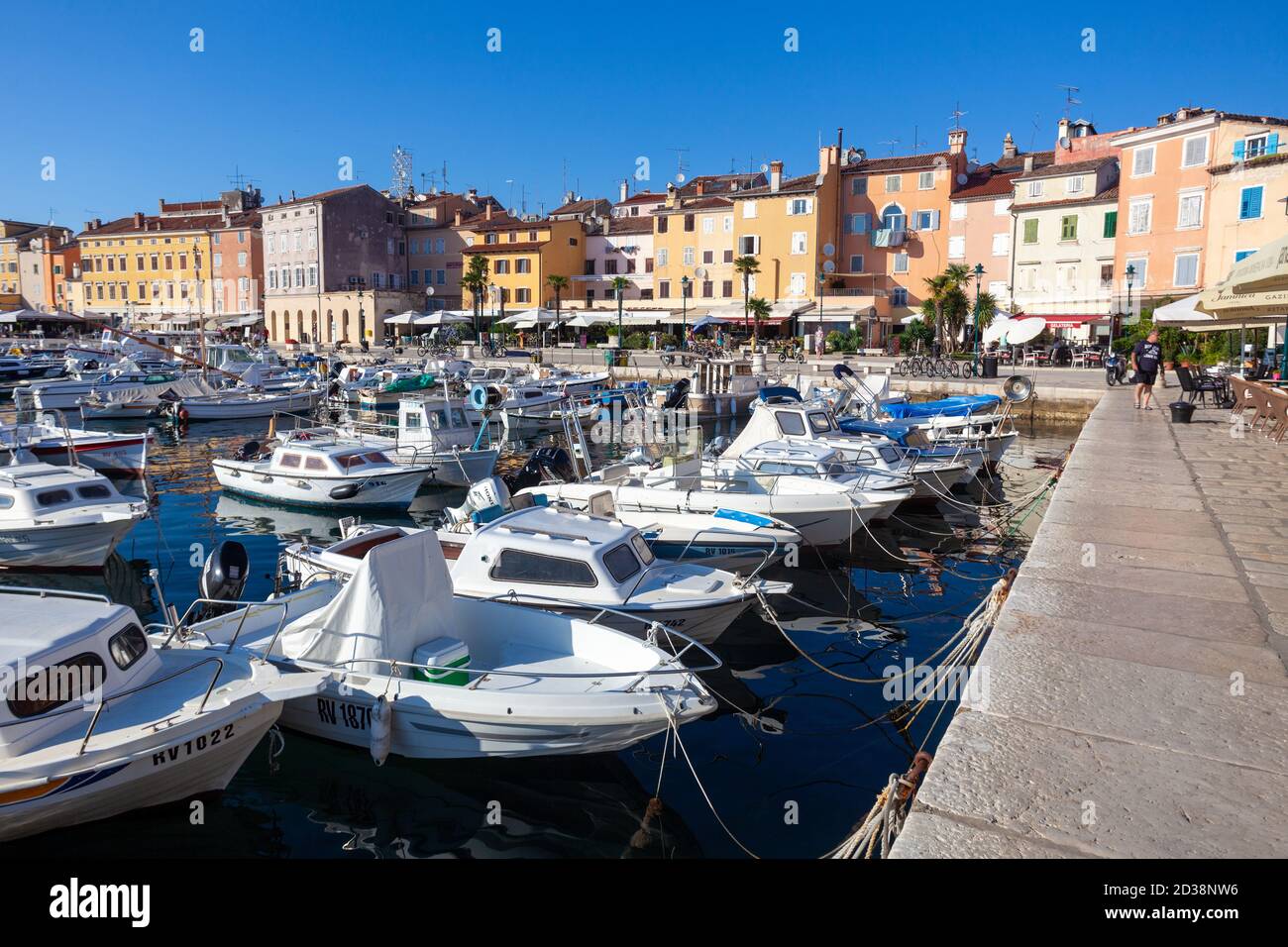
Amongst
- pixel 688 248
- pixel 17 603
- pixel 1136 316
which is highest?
pixel 688 248

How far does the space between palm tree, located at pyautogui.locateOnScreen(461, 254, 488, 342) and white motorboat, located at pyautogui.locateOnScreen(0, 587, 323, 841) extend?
6168 centimetres

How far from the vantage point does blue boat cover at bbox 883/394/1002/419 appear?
91.2 ft

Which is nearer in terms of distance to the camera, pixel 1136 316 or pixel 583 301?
pixel 1136 316

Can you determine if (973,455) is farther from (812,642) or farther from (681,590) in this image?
(681,590)

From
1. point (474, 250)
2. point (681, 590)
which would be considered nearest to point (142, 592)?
point (681, 590)

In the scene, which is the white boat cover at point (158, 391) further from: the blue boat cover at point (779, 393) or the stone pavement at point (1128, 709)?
the stone pavement at point (1128, 709)

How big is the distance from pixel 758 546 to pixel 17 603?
996 centimetres

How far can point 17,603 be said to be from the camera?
28.7ft

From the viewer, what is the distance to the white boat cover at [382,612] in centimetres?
936

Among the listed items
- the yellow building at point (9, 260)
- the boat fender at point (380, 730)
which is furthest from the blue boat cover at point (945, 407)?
the yellow building at point (9, 260)

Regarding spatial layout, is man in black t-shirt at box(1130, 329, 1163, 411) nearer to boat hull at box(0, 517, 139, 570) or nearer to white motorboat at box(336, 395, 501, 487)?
white motorboat at box(336, 395, 501, 487)

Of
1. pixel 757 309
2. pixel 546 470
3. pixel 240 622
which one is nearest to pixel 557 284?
pixel 757 309

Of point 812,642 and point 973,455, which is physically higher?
point 973,455
